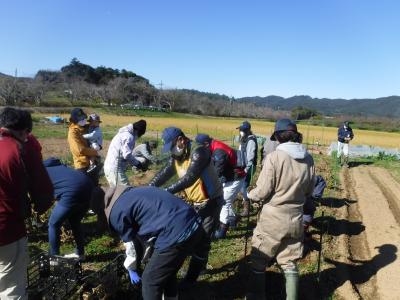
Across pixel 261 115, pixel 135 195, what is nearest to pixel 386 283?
pixel 135 195

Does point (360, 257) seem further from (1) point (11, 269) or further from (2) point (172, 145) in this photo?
(1) point (11, 269)

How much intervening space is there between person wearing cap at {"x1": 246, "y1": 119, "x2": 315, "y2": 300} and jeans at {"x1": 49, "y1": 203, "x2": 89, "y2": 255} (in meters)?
2.04

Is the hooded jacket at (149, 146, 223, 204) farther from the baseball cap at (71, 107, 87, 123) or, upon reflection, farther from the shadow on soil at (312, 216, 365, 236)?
the shadow on soil at (312, 216, 365, 236)

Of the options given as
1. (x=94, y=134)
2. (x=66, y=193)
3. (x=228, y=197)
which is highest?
(x=94, y=134)

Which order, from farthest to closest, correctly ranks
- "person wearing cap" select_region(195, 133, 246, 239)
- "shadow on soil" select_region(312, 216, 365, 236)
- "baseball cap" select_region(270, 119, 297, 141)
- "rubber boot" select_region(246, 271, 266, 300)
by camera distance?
"shadow on soil" select_region(312, 216, 365, 236) < "person wearing cap" select_region(195, 133, 246, 239) < "rubber boot" select_region(246, 271, 266, 300) < "baseball cap" select_region(270, 119, 297, 141)

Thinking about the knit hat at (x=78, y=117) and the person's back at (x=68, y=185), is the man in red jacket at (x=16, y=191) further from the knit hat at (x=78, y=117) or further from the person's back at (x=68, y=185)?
the knit hat at (x=78, y=117)

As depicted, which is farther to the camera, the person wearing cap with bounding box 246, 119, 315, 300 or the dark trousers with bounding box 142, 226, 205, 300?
the person wearing cap with bounding box 246, 119, 315, 300

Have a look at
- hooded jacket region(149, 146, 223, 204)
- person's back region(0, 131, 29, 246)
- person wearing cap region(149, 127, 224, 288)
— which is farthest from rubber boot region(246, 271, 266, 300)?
person's back region(0, 131, 29, 246)

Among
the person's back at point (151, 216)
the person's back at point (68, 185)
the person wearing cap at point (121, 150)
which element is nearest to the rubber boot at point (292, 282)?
the person's back at point (151, 216)

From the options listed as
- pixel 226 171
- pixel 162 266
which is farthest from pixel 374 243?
pixel 162 266

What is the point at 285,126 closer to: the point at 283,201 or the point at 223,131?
the point at 283,201

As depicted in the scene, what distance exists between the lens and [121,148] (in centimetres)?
626

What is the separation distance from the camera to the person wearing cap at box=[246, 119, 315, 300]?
390 centimetres

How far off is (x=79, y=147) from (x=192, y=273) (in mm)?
2859
